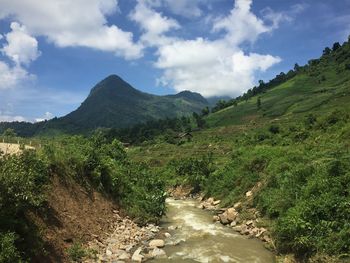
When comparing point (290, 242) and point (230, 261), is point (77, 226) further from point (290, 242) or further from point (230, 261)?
point (290, 242)

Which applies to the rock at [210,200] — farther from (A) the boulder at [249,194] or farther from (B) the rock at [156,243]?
(B) the rock at [156,243]

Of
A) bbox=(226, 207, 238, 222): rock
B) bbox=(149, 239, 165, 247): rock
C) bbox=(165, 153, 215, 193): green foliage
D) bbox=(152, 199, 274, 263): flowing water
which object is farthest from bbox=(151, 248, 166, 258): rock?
bbox=(165, 153, 215, 193): green foliage

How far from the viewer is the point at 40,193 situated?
74.0ft

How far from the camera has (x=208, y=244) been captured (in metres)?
28.6

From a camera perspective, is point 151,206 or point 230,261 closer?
point 230,261

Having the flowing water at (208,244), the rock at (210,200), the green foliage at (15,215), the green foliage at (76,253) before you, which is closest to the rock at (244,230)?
the flowing water at (208,244)

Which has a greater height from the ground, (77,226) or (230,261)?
(77,226)

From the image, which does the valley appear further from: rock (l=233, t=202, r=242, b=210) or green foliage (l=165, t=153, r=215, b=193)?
green foliage (l=165, t=153, r=215, b=193)

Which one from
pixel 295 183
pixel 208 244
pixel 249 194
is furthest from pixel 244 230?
pixel 249 194

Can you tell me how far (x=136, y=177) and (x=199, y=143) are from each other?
83.5m

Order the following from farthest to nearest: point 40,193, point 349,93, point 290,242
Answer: point 349,93 < point 290,242 < point 40,193

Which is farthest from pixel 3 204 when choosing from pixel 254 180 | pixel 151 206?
pixel 254 180

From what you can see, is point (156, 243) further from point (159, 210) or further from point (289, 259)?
point (159, 210)

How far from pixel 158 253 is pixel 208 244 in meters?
4.63
